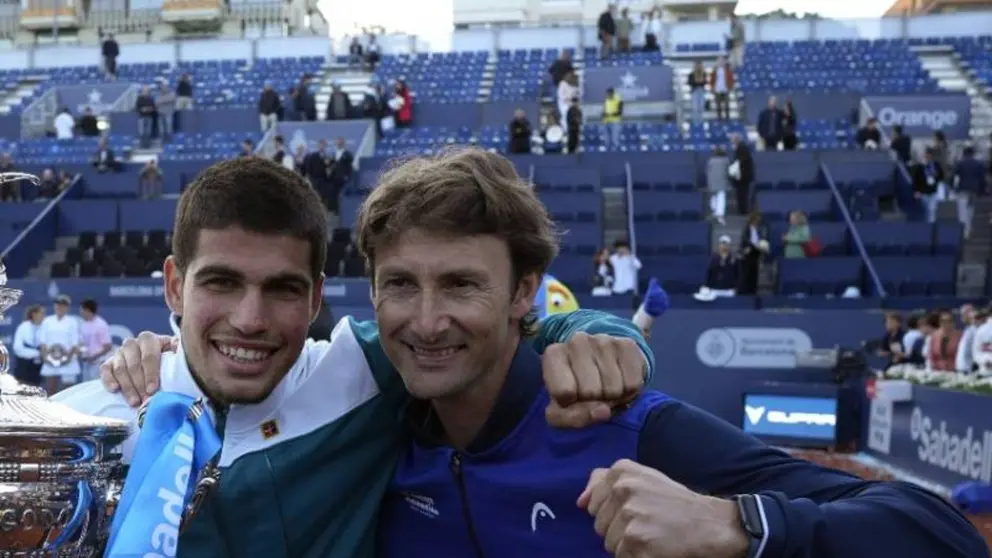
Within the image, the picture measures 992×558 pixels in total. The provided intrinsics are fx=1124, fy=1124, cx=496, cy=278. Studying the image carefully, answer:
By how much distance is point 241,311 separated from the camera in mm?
2045

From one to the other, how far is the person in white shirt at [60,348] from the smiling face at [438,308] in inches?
432

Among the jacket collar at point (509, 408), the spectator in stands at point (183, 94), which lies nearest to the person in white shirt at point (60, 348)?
the jacket collar at point (509, 408)

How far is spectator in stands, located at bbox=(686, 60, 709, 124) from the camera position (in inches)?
853

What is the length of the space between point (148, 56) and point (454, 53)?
28.1ft

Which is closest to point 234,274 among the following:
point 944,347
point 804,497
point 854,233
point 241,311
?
point 241,311

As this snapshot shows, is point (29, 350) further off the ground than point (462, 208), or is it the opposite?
point (462, 208)

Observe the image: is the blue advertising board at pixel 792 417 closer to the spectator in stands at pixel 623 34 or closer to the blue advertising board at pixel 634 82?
the blue advertising board at pixel 634 82

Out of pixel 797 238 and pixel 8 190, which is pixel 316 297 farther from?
pixel 8 190

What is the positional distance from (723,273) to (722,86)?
8.22 metres

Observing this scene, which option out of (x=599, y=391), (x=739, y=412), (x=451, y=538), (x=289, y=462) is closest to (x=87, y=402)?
(x=289, y=462)

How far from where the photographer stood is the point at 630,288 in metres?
14.5

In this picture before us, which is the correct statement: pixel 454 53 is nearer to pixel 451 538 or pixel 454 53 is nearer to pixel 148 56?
pixel 148 56

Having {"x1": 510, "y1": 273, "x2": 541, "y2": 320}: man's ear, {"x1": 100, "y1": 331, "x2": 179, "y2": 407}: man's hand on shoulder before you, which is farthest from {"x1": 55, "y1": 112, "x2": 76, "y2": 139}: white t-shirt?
{"x1": 510, "y1": 273, "x2": 541, "y2": 320}: man's ear

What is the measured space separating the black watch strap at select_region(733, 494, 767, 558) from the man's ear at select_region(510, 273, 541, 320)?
0.80 metres
